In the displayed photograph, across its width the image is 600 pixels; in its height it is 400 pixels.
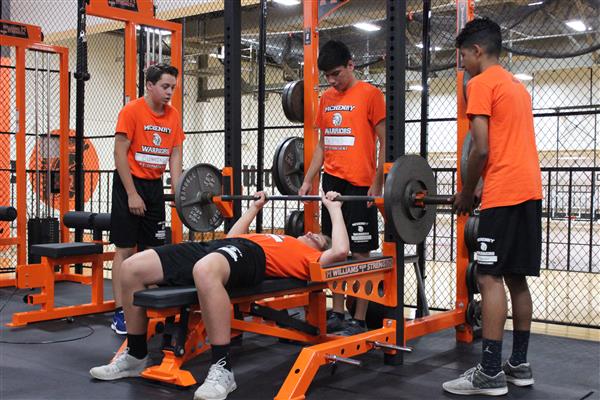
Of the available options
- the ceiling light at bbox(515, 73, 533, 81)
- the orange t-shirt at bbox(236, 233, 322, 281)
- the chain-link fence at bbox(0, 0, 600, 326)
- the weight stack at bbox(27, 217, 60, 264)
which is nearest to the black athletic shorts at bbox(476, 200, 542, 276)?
the orange t-shirt at bbox(236, 233, 322, 281)

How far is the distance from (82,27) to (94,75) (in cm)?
803

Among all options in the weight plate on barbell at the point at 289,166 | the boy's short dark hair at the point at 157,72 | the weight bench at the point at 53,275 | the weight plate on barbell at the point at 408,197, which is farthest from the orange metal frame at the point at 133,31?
the weight plate on barbell at the point at 408,197

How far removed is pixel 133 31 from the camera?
4.20 m

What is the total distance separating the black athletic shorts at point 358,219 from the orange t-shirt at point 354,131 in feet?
0.12

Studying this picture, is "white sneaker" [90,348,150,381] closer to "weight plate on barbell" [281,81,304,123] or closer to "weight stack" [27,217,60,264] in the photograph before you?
"weight plate on barbell" [281,81,304,123]

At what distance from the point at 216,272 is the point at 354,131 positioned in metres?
1.12

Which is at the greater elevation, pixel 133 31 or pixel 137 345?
pixel 133 31

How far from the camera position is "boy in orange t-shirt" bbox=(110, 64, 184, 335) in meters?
3.41

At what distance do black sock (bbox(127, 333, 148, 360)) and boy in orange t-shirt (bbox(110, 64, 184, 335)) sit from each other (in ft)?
3.04

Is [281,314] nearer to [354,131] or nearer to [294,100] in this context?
[354,131]

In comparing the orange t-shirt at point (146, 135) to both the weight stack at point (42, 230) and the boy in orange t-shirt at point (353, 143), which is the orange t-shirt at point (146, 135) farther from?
the weight stack at point (42, 230)

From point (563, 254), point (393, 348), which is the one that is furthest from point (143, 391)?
point (563, 254)

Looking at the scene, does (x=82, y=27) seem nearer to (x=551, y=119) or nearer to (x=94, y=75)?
(x=94, y=75)

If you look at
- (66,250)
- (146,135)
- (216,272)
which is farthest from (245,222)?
(66,250)
